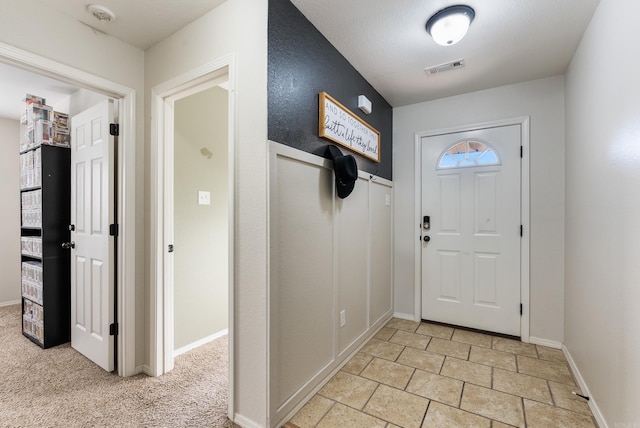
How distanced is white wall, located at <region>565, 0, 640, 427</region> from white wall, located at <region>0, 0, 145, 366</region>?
2807 millimetres

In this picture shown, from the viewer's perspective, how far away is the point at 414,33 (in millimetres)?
1947

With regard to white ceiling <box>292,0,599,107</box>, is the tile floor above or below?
below

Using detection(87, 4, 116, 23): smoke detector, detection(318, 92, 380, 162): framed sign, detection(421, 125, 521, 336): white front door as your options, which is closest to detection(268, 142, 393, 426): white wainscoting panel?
detection(318, 92, 380, 162): framed sign

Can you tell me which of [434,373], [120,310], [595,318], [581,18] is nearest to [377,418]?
[434,373]

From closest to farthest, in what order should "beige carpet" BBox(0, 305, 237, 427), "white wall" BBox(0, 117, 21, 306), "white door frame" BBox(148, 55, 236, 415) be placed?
1. "beige carpet" BBox(0, 305, 237, 427)
2. "white door frame" BBox(148, 55, 236, 415)
3. "white wall" BBox(0, 117, 21, 306)

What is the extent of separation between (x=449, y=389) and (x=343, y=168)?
1.63 meters

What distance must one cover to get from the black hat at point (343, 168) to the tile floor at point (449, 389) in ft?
4.45

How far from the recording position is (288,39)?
5.39 feet

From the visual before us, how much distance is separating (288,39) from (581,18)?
6.03ft

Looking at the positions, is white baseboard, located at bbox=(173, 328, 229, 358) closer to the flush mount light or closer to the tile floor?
the tile floor

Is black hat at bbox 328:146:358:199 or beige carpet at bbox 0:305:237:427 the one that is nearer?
beige carpet at bbox 0:305:237:427

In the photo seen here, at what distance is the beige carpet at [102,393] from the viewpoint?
161 centimetres

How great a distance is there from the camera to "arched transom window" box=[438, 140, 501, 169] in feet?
9.14

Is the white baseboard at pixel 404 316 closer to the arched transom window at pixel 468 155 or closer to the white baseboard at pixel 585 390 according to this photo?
the white baseboard at pixel 585 390
